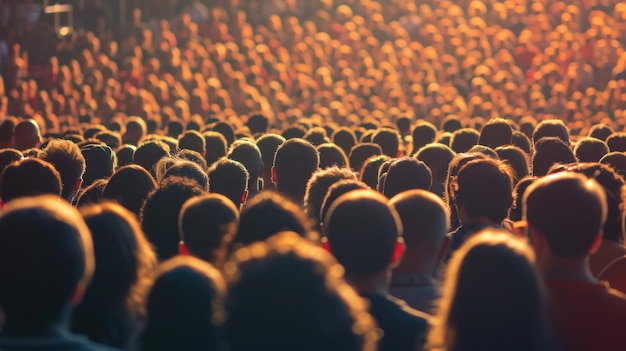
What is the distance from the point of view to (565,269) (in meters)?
4.74

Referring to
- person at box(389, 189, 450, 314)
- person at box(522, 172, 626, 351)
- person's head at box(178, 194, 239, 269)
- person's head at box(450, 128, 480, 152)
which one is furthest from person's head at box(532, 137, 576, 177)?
person at box(522, 172, 626, 351)

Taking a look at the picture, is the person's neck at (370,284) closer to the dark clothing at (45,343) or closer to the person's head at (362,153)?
the dark clothing at (45,343)

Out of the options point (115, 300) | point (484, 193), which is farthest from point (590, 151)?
point (115, 300)

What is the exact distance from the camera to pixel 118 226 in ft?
15.8

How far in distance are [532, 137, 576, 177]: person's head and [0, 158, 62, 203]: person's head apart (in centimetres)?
376

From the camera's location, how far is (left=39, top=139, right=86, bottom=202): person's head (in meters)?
8.25

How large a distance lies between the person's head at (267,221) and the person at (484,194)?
1.62 m

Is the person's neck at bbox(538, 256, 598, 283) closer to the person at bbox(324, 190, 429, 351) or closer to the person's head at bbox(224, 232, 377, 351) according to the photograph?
the person at bbox(324, 190, 429, 351)

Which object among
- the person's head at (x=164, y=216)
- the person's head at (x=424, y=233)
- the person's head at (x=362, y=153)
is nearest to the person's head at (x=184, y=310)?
the person's head at (x=424, y=233)

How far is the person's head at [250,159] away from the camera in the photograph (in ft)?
31.1

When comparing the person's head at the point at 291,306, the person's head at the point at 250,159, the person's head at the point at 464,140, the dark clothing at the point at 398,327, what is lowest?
the person's head at the point at 464,140

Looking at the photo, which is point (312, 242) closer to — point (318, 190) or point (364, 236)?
point (364, 236)

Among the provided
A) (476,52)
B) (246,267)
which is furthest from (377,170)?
(476,52)

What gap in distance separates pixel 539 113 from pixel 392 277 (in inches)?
673
